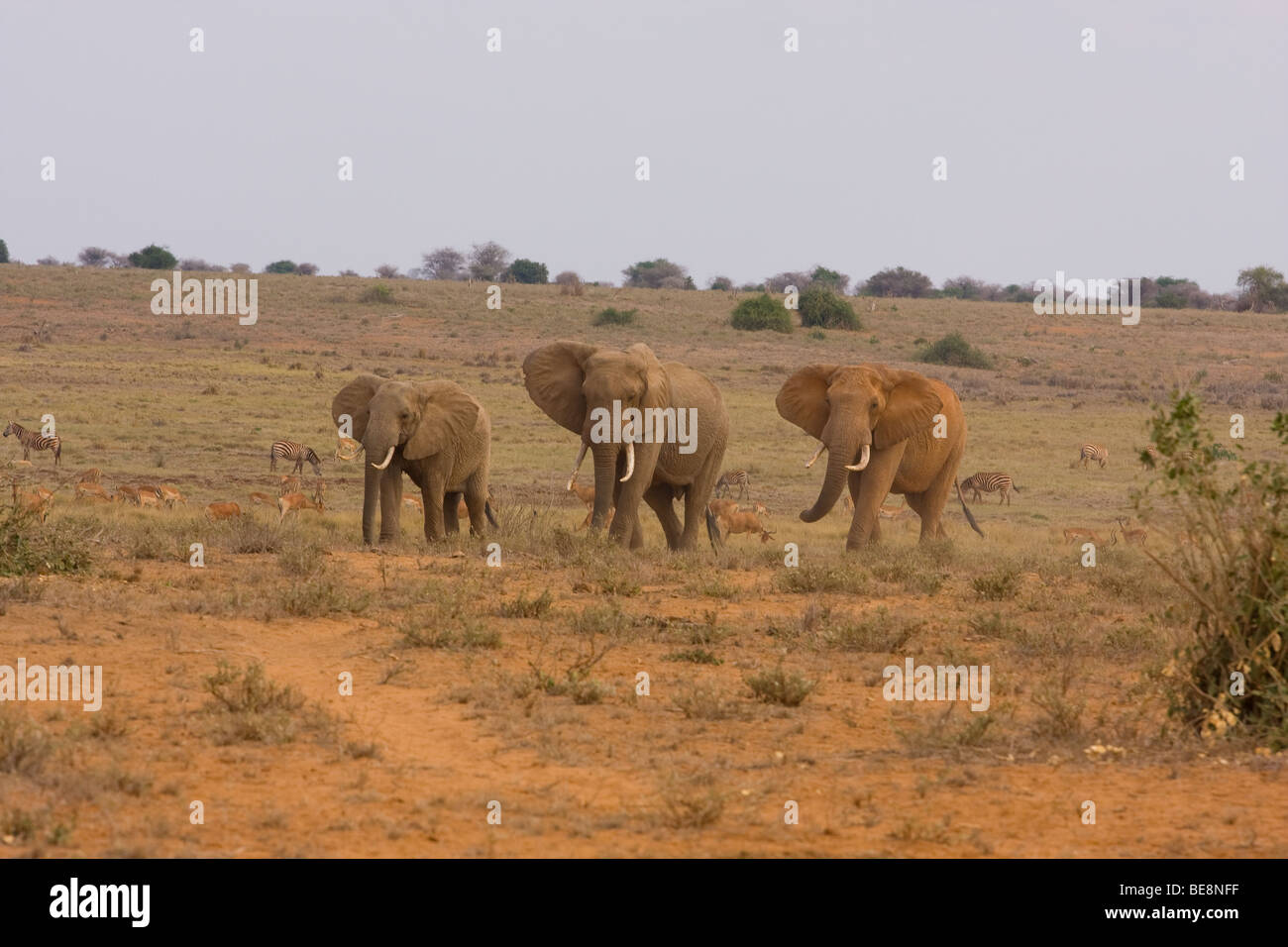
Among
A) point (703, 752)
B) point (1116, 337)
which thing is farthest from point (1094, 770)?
point (1116, 337)

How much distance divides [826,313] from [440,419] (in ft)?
118

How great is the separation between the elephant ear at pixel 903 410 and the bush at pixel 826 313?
34000mm

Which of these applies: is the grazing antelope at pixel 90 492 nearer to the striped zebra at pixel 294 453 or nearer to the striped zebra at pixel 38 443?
the striped zebra at pixel 38 443

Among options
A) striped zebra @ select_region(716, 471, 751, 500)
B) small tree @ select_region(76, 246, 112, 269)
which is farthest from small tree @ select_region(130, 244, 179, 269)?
striped zebra @ select_region(716, 471, 751, 500)

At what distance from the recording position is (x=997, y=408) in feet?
108

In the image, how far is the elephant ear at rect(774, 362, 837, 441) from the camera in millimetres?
15328

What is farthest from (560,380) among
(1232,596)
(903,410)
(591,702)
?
(1232,596)

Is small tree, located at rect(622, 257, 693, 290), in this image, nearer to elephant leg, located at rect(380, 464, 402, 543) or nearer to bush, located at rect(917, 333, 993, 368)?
bush, located at rect(917, 333, 993, 368)

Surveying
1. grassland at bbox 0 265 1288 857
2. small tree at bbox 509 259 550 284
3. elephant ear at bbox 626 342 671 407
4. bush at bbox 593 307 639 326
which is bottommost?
grassland at bbox 0 265 1288 857

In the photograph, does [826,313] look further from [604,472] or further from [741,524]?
[604,472]

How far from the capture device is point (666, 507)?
15523 mm

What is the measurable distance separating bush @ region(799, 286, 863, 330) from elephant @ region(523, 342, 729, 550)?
33770 millimetres
